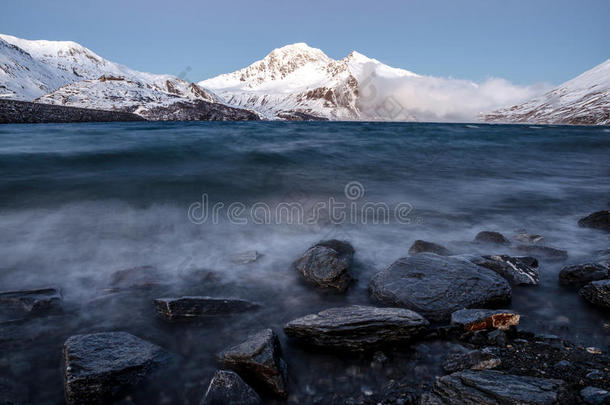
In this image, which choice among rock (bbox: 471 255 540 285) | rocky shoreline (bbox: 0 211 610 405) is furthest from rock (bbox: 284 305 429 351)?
rock (bbox: 471 255 540 285)

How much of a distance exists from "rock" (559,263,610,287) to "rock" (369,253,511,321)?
131 centimetres

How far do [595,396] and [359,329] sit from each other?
211cm

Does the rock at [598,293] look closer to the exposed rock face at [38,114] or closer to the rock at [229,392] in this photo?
the rock at [229,392]

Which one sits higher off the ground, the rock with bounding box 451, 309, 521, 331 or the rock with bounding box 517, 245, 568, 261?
the rock with bounding box 517, 245, 568, 261

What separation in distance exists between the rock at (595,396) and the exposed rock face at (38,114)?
61212mm

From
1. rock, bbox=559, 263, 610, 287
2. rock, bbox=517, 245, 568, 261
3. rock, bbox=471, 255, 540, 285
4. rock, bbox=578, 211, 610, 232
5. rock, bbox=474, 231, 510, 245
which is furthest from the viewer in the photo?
rock, bbox=578, 211, 610, 232

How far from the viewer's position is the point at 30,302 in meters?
4.37

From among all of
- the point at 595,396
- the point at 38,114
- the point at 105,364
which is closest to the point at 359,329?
the point at 595,396

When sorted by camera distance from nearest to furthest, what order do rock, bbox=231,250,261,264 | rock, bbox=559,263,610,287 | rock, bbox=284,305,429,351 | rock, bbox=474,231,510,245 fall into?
rock, bbox=284,305,429,351, rock, bbox=559,263,610,287, rock, bbox=231,250,261,264, rock, bbox=474,231,510,245

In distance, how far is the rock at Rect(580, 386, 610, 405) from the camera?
2572 mm

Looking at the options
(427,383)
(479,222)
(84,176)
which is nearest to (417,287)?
(427,383)

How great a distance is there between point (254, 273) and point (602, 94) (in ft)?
835

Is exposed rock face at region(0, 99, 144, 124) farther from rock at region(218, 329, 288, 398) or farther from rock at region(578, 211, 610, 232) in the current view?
rock at region(578, 211, 610, 232)

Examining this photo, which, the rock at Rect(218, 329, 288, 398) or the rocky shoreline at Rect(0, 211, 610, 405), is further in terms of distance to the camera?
the rock at Rect(218, 329, 288, 398)
